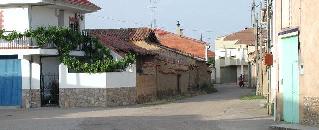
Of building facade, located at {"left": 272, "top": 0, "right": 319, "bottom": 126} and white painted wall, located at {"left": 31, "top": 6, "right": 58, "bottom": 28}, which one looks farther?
white painted wall, located at {"left": 31, "top": 6, "right": 58, "bottom": 28}

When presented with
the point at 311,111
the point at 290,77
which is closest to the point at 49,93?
the point at 290,77

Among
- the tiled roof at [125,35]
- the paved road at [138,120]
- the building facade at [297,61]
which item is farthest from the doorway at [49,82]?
the building facade at [297,61]

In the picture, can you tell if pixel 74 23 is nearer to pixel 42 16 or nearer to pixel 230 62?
pixel 42 16

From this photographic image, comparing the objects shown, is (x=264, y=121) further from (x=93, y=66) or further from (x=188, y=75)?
(x=188, y=75)

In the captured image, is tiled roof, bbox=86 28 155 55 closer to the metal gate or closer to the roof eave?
the roof eave

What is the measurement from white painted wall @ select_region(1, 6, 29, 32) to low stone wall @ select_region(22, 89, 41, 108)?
3472 millimetres

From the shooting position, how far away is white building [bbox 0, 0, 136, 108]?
33.3 meters

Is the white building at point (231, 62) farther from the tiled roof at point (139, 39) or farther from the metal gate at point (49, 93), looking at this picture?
the metal gate at point (49, 93)

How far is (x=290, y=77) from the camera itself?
21078 mm

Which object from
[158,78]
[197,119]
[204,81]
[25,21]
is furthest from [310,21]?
[204,81]

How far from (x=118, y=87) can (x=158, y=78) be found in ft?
25.5

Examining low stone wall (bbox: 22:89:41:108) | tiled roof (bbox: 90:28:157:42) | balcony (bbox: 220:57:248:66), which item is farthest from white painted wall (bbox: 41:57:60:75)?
balcony (bbox: 220:57:248:66)

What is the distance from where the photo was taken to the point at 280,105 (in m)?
22.5

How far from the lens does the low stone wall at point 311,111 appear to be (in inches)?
740
